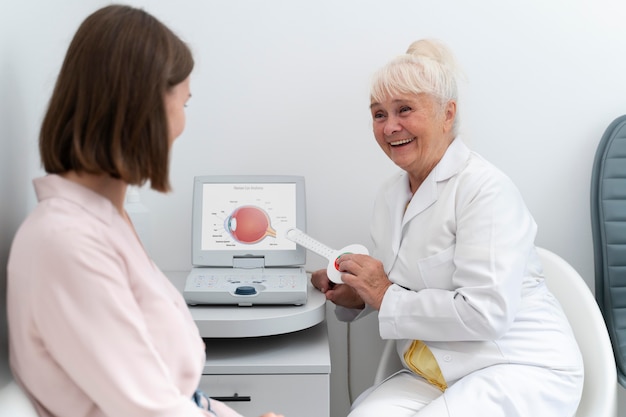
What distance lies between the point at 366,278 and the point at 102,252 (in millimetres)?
909

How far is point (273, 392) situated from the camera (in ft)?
5.58

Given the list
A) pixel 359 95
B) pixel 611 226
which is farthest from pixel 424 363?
pixel 359 95

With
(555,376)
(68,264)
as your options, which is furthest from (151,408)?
(555,376)

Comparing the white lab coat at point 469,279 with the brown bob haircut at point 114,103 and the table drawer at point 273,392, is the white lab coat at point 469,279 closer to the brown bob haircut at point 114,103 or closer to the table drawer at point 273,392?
the table drawer at point 273,392

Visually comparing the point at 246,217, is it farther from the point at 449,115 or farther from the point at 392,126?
the point at 449,115

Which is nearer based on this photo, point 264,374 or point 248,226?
point 264,374

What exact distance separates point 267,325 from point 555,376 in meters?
0.63

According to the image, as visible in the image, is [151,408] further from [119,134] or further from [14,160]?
[14,160]

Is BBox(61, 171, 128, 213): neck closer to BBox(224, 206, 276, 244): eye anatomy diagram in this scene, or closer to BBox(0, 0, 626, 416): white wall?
BBox(224, 206, 276, 244): eye anatomy diagram

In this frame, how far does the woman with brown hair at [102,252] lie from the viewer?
0.95 m

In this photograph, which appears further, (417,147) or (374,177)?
(374,177)

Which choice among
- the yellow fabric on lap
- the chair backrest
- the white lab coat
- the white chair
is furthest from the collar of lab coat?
the chair backrest

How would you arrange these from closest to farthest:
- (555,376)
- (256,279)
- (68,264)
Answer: (68,264)
(555,376)
(256,279)

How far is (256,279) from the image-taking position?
74.0 inches
